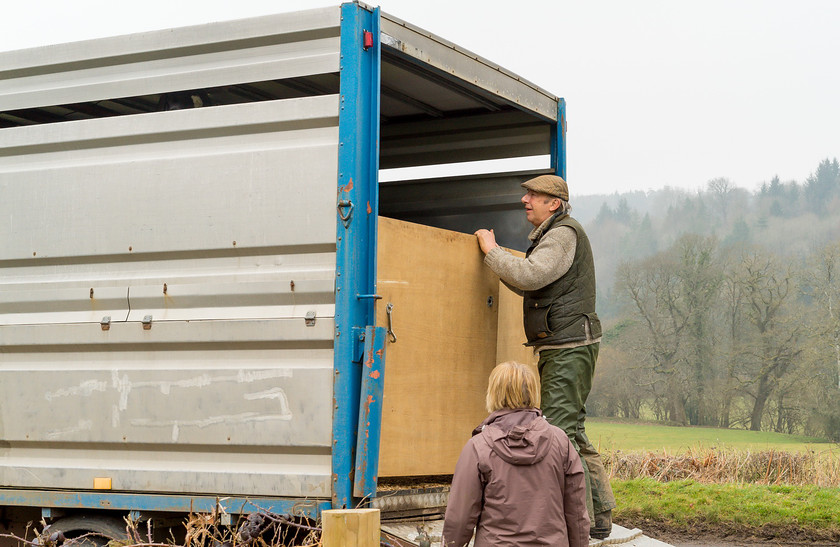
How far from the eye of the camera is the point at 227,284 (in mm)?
3939

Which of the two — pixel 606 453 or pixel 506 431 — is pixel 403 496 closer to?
pixel 506 431

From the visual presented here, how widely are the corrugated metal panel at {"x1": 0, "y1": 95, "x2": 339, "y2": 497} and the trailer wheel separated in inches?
7.1

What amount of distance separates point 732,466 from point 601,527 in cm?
698

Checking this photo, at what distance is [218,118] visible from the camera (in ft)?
13.3

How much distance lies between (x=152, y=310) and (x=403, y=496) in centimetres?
153

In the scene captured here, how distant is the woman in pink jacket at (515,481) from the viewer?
10.2ft

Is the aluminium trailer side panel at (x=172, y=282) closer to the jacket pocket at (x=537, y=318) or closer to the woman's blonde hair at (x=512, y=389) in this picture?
the woman's blonde hair at (x=512, y=389)

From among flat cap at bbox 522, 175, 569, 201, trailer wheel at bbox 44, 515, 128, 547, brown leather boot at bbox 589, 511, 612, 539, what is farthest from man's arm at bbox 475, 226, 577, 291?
trailer wheel at bbox 44, 515, 128, 547

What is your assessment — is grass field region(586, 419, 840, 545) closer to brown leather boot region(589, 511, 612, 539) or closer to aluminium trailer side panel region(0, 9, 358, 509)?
brown leather boot region(589, 511, 612, 539)

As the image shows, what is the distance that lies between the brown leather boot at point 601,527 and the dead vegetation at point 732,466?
6.36 m

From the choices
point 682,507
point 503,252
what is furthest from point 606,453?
point 503,252

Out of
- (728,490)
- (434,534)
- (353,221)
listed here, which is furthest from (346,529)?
(728,490)

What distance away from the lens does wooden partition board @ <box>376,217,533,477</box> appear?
4.00 meters

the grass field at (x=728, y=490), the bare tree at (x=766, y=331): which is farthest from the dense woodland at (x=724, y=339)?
the grass field at (x=728, y=490)
